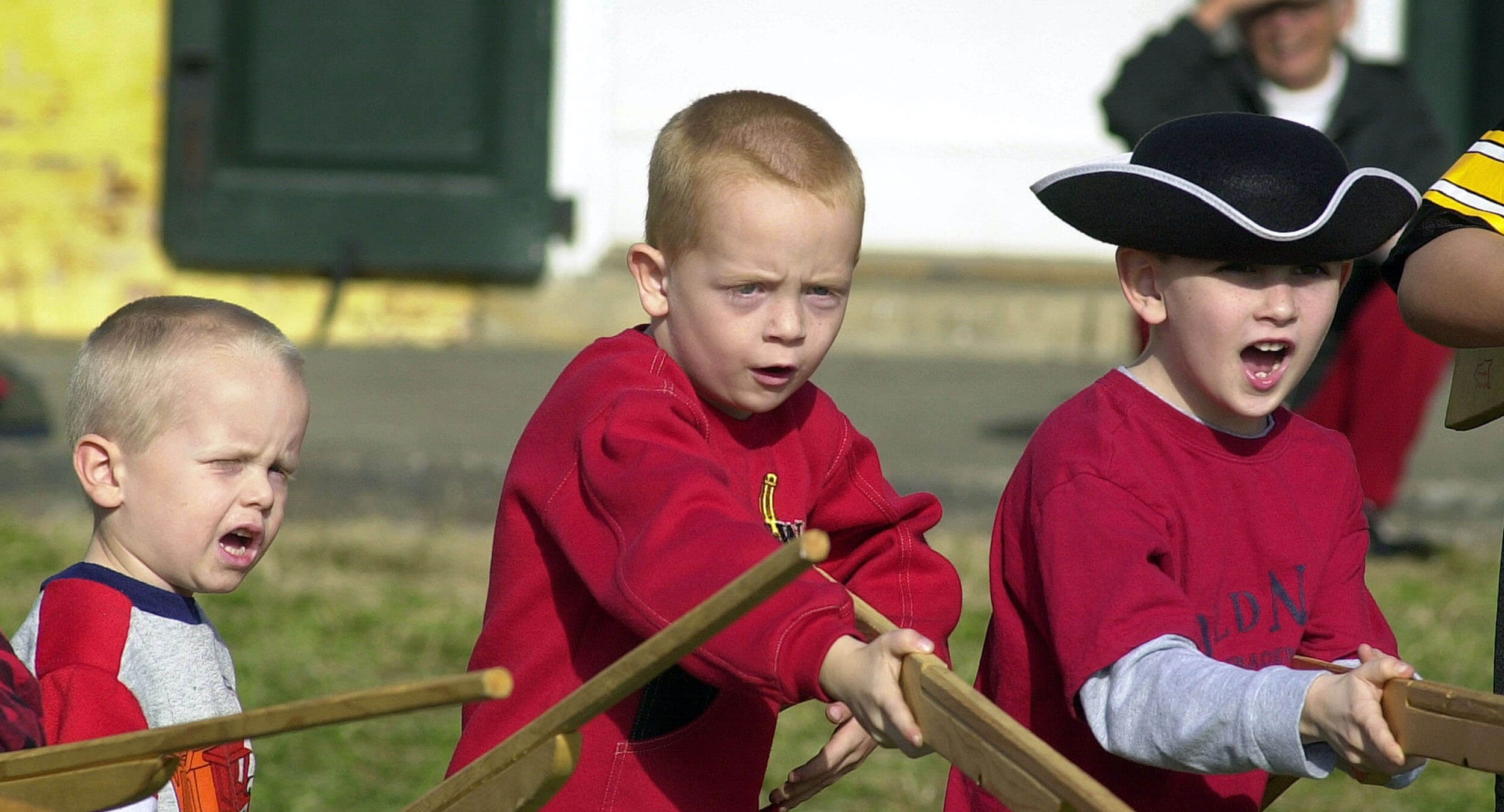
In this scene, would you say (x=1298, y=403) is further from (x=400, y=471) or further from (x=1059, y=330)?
(x=400, y=471)

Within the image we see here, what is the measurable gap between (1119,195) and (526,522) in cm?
73

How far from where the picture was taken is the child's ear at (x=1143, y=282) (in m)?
2.07

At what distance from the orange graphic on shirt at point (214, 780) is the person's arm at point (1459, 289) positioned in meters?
1.32

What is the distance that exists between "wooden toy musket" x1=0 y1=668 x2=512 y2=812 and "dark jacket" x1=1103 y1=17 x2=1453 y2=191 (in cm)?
376

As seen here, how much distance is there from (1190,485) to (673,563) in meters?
0.58

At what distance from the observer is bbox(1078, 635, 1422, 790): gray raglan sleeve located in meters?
1.69

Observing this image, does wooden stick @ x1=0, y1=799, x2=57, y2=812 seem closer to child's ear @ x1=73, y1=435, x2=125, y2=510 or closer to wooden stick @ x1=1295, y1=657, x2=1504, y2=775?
child's ear @ x1=73, y1=435, x2=125, y2=510

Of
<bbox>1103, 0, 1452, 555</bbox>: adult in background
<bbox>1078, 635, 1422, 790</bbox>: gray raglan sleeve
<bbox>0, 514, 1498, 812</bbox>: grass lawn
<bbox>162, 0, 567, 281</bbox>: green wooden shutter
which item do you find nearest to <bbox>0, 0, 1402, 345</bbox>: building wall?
<bbox>162, 0, 567, 281</bbox>: green wooden shutter

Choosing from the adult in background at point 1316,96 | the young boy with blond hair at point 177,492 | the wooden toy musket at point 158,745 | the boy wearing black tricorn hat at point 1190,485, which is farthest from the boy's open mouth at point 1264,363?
the adult in background at point 1316,96

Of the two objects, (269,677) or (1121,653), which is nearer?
(1121,653)

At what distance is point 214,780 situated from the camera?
2043 millimetres

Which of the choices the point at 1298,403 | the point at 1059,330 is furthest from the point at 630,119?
the point at 1298,403

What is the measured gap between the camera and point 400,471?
547cm

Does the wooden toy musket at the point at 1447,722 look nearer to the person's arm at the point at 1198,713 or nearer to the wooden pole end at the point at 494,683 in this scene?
the person's arm at the point at 1198,713
